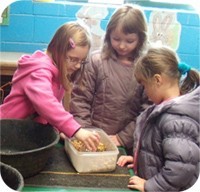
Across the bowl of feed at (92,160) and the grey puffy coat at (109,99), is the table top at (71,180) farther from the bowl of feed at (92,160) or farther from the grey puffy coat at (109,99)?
the grey puffy coat at (109,99)

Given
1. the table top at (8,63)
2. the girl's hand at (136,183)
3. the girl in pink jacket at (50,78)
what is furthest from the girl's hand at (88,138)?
the table top at (8,63)

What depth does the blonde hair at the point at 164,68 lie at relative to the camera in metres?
0.72

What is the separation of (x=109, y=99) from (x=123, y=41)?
155mm

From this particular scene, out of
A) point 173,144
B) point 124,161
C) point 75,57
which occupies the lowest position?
point 124,161

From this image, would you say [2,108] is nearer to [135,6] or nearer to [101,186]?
[101,186]

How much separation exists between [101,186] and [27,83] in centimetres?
27

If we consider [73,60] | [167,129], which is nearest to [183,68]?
[167,129]

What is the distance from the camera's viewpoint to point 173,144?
0.63 meters

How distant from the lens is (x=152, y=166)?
707 mm

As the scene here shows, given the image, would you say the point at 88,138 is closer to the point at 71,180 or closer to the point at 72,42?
the point at 71,180

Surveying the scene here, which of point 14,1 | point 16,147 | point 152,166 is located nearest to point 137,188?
point 152,166

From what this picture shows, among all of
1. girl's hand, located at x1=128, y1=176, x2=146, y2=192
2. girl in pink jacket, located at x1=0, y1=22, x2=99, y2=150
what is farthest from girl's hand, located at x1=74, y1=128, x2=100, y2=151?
girl's hand, located at x1=128, y1=176, x2=146, y2=192

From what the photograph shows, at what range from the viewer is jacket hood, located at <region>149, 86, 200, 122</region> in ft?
2.16

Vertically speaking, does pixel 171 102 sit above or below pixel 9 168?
above
